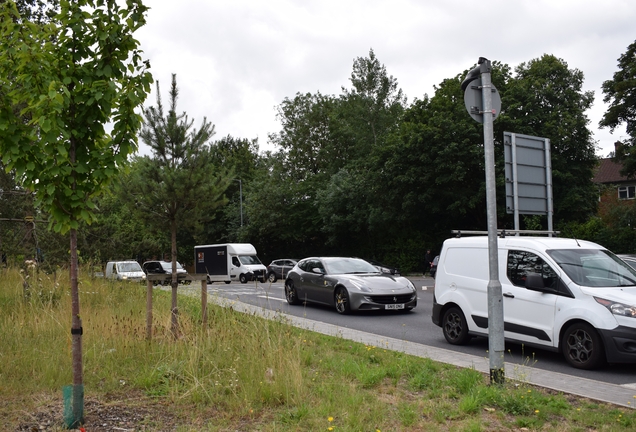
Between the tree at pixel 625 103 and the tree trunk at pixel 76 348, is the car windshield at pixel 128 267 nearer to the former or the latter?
→ the tree trunk at pixel 76 348

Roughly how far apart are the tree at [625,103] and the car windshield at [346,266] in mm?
21639

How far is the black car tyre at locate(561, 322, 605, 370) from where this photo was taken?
8.18 meters

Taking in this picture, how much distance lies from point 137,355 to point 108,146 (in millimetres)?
3230

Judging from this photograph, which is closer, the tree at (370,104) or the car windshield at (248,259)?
the car windshield at (248,259)

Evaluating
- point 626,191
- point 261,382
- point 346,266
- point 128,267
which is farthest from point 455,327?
point 626,191

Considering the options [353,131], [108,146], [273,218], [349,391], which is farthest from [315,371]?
[353,131]

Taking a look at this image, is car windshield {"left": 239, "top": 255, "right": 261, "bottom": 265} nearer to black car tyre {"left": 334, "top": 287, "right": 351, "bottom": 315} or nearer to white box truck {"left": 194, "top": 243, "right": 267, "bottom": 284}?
white box truck {"left": 194, "top": 243, "right": 267, "bottom": 284}

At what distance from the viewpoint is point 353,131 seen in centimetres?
5181

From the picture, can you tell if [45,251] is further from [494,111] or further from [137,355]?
[494,111]

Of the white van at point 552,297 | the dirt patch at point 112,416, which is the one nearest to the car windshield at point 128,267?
the white van at point 552,297

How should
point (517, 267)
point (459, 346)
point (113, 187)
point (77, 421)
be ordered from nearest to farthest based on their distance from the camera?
point (77, 421)
point (113, 187)
point (517, 267)
point (459, 346)

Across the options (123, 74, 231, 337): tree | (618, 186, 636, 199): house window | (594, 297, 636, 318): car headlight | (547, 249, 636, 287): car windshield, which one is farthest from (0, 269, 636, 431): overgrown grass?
(618, 186, 636, 199): house window

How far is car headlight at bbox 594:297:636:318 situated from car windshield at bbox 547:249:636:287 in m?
0.49

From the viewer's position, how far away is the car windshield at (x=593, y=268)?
8.80 metres
